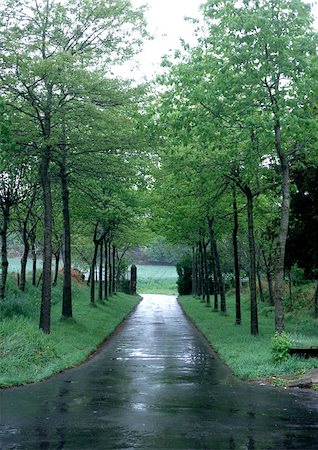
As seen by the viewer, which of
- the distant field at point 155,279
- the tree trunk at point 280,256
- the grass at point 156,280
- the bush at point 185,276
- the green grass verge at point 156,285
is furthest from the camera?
the green grass verge at point 156,285

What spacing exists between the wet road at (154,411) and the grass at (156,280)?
8131 cm

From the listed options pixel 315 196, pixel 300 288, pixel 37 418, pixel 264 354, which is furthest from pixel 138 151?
pixel 300 288

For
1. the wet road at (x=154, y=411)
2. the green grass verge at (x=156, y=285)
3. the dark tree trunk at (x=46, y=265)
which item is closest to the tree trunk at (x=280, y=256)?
the wet road at (x=154, y=411)

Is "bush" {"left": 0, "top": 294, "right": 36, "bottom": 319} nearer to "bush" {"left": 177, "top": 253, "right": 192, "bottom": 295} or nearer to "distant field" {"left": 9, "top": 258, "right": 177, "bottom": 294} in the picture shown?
"bush" {"left": 177, "top": 253, "right": 192, "bottom": 295}

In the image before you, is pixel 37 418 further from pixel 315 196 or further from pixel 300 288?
pixel 300 288

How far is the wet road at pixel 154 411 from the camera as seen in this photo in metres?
7.16

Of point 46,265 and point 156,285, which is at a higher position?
point 46,265

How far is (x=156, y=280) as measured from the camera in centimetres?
11306

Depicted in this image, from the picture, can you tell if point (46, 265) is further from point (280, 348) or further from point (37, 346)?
point (280, 348)

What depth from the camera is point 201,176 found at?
1950cm

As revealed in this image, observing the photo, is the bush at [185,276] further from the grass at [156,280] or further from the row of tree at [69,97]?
the row of tree at [69,97]

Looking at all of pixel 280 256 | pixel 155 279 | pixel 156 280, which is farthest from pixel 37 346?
pixel 155 279

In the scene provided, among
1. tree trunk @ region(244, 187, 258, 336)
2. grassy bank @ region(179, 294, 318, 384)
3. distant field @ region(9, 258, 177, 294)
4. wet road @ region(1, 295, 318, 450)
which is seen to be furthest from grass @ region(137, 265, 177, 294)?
wet road @ region(1, 295, 318, 450)

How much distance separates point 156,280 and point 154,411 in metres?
104
